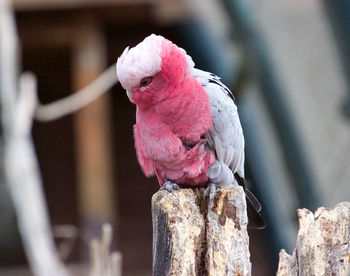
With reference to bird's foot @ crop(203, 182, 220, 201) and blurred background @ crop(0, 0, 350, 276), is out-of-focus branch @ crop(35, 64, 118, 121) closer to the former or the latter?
blurred background @ crop(0, 0, 350, 276)

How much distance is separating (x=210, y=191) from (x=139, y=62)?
1.70 feet

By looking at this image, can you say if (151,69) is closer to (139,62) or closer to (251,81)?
(139,62)

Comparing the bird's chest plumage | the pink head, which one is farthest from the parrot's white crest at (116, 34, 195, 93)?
the bird's chest plumage

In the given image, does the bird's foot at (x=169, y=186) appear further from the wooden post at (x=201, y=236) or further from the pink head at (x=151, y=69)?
the pink head at (x=151, y=69)

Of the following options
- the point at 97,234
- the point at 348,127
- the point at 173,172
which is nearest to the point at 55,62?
the point at 97,234

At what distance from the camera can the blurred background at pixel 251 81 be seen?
196 inches

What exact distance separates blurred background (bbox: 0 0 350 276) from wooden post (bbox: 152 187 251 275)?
224 centimetres

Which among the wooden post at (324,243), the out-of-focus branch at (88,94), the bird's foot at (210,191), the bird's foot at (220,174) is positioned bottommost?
the wooden post at (324,243)

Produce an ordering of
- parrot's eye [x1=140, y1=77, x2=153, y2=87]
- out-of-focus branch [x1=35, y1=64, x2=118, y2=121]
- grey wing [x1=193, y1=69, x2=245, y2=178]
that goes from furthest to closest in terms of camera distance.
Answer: out-of-focus branch [x1=35, y1=64, x2=118, y2=121], grey wing [x1=193, y1=69, x2=245, y2=178], parrot's eye [x1=140, y1=77, x2=153, y2=87]

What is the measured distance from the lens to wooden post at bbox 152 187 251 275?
237cm

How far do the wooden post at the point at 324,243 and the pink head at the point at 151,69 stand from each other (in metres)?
0.76

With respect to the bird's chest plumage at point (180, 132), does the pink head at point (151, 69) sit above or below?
above

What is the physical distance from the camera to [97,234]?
7.38 meters

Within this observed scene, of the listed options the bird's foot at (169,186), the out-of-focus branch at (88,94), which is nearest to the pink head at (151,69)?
the bird's foot at (169,186)
